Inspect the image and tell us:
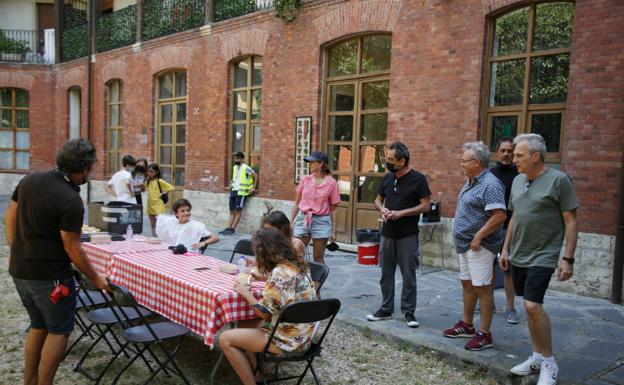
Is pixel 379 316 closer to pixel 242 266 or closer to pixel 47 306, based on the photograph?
pixel 242 266

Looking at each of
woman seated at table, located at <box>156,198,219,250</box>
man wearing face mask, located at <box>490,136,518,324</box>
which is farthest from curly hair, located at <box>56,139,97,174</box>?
man wearing face mask, located at <box>490,136,518,324</box>

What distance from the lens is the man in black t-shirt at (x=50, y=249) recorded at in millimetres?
3178

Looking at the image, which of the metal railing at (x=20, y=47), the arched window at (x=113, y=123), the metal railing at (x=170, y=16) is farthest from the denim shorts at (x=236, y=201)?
the metal railing at (x=20, y=47)

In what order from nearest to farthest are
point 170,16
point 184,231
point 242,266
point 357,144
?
point 242,266
point 184,231
point 357,144
point 170,16

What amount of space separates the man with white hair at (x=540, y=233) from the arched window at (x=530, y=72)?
3503 millimetres

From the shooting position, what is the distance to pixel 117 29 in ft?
51.6

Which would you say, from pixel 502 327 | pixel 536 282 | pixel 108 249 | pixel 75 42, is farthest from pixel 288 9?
→ pixel 75 42

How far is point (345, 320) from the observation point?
532 cm

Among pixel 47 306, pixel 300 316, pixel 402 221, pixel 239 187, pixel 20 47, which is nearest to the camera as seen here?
pixel 300 316

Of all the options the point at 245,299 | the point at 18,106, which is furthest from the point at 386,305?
the point at 18,106

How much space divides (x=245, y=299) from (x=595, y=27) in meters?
5.59

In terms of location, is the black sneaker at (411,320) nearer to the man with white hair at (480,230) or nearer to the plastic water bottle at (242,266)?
the man with white hair at (480,230)

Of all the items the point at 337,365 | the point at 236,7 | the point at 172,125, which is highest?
the point at 236,7

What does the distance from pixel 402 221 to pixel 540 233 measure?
154 centimetres
